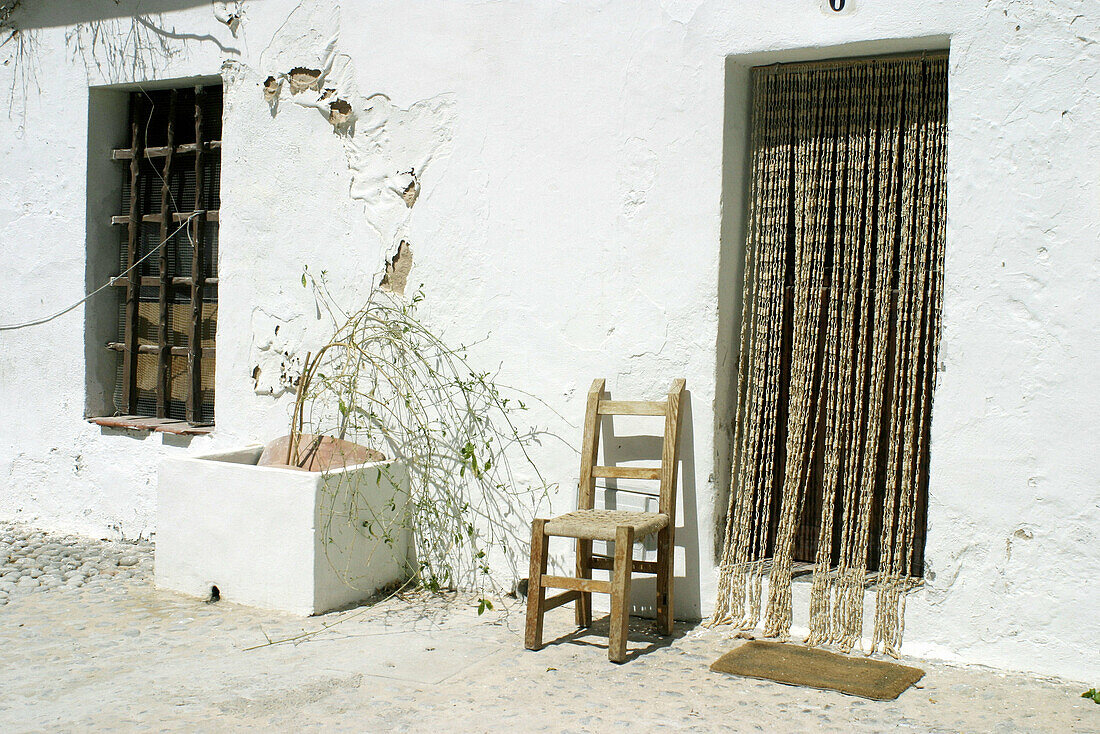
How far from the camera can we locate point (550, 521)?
13.0 feet

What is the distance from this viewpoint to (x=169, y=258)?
578 centimetres

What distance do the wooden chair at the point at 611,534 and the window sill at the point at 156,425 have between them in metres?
2.29

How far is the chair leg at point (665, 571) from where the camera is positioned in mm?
4117

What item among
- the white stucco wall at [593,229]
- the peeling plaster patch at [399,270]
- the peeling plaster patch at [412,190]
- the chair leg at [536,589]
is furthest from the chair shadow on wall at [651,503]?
the peeling plaster patch at [412,190]

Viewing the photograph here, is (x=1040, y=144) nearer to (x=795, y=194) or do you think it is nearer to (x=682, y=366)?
(x=795, y=194)

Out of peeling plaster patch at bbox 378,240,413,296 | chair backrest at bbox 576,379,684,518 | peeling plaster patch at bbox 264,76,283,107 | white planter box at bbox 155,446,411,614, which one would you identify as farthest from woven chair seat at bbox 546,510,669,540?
peeling plaster patch at bbox 264,76,283,107

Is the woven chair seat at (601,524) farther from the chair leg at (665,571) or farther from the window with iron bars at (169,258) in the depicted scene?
the window with iron bars at (169,258)

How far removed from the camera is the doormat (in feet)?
11.6

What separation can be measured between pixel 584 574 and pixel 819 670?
1.04 metres

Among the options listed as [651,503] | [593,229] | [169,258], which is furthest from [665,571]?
[169,258]

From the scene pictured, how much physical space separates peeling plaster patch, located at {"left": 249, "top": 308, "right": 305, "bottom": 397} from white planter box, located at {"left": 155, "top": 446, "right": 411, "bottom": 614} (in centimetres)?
52

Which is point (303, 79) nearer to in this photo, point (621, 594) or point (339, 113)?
point (339, 113)

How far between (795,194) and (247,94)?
2.85 meters

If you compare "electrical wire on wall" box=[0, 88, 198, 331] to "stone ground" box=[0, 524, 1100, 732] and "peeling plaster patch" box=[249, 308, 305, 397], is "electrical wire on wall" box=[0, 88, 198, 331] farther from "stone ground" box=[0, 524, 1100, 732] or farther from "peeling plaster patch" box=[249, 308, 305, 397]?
"stone ground" box=[0, 524, 1100, 732]
